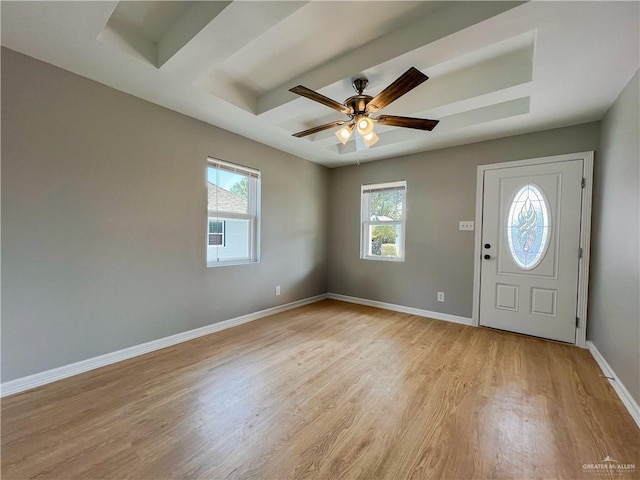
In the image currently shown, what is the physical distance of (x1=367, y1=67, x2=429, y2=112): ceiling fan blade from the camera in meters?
1.66

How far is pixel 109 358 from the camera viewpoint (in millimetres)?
2344

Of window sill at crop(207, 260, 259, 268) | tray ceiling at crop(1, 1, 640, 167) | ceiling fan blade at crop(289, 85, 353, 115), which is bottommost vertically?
window sill at crop(207, 260, 259, 268)

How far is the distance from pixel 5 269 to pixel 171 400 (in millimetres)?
1472

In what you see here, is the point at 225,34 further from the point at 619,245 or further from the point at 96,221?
the point at 619,245

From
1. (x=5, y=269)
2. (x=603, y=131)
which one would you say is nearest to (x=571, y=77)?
(x=603, y=131)

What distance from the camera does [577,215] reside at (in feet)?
9.32

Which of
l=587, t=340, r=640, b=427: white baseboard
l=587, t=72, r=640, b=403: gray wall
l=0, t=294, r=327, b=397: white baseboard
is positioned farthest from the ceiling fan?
l=0, t=294, r=327, b=397: white baseboard

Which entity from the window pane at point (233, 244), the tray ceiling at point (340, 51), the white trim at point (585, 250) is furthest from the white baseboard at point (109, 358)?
the white trim at point (585, 250)

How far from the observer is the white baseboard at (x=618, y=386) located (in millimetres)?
1693

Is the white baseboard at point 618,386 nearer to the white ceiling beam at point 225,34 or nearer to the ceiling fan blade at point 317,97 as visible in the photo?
the ceiling fan blade at point 317,97

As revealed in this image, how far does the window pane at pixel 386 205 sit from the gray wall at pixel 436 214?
0.19 meters

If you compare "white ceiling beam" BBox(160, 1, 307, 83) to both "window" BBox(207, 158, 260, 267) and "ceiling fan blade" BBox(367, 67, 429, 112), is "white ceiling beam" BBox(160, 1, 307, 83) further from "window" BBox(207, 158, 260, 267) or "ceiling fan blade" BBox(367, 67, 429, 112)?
"window" BBox(207, 158, 260, 267)

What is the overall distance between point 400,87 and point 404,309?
3.10m

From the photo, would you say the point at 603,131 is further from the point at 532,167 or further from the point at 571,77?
the point at 571,77
